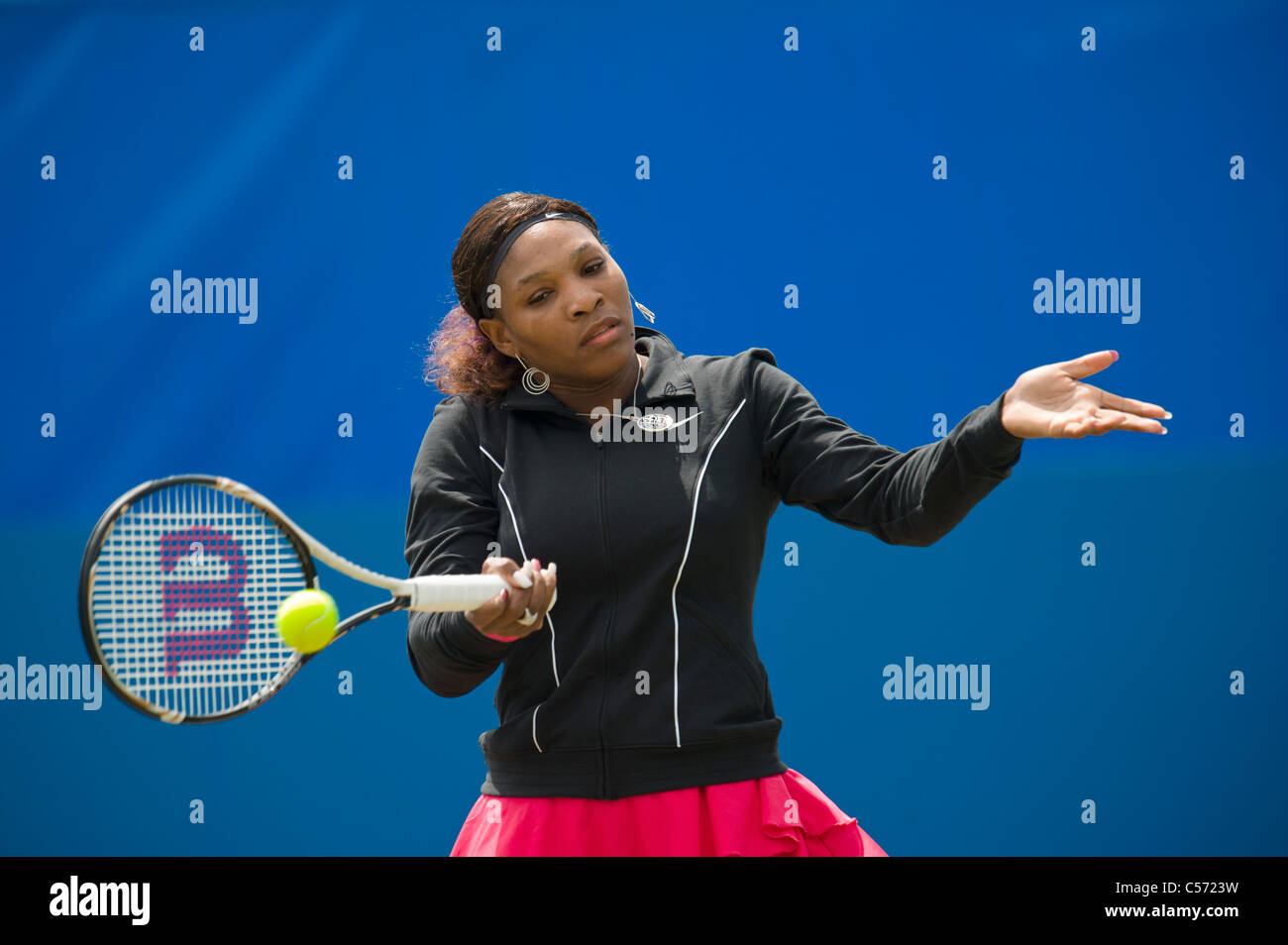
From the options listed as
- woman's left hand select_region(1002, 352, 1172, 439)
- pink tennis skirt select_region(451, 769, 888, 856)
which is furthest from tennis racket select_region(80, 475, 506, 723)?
woman's left hand select_region(1002, 352, 1172, 439)

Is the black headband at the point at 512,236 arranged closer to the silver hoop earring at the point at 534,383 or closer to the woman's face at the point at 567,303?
the woman's face at the point at 567,303

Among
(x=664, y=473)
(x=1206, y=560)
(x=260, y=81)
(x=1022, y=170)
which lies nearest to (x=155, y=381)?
(x=260, y=81)

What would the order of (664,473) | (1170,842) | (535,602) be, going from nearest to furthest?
1. (535,602)
2. (664,473)
3. (1170,842)

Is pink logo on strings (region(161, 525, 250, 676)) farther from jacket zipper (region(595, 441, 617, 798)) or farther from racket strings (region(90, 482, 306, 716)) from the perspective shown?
jacket zipper (region(595, 441, 617, 798))

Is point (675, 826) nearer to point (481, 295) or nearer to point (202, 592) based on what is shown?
point (202, 592)

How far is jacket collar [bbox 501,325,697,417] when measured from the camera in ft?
6.98

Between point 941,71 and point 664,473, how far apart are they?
1952 millimetres

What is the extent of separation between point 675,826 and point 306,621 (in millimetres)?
595

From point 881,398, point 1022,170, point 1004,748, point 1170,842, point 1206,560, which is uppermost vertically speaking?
point 1022,170

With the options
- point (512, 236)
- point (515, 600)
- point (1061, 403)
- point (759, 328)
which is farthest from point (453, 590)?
point (759, 328)

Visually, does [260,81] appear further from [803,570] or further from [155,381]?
[803,570]

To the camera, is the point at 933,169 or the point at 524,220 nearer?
the point at 524,220

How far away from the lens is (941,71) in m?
3.51

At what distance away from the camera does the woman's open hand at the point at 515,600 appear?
1815mm
